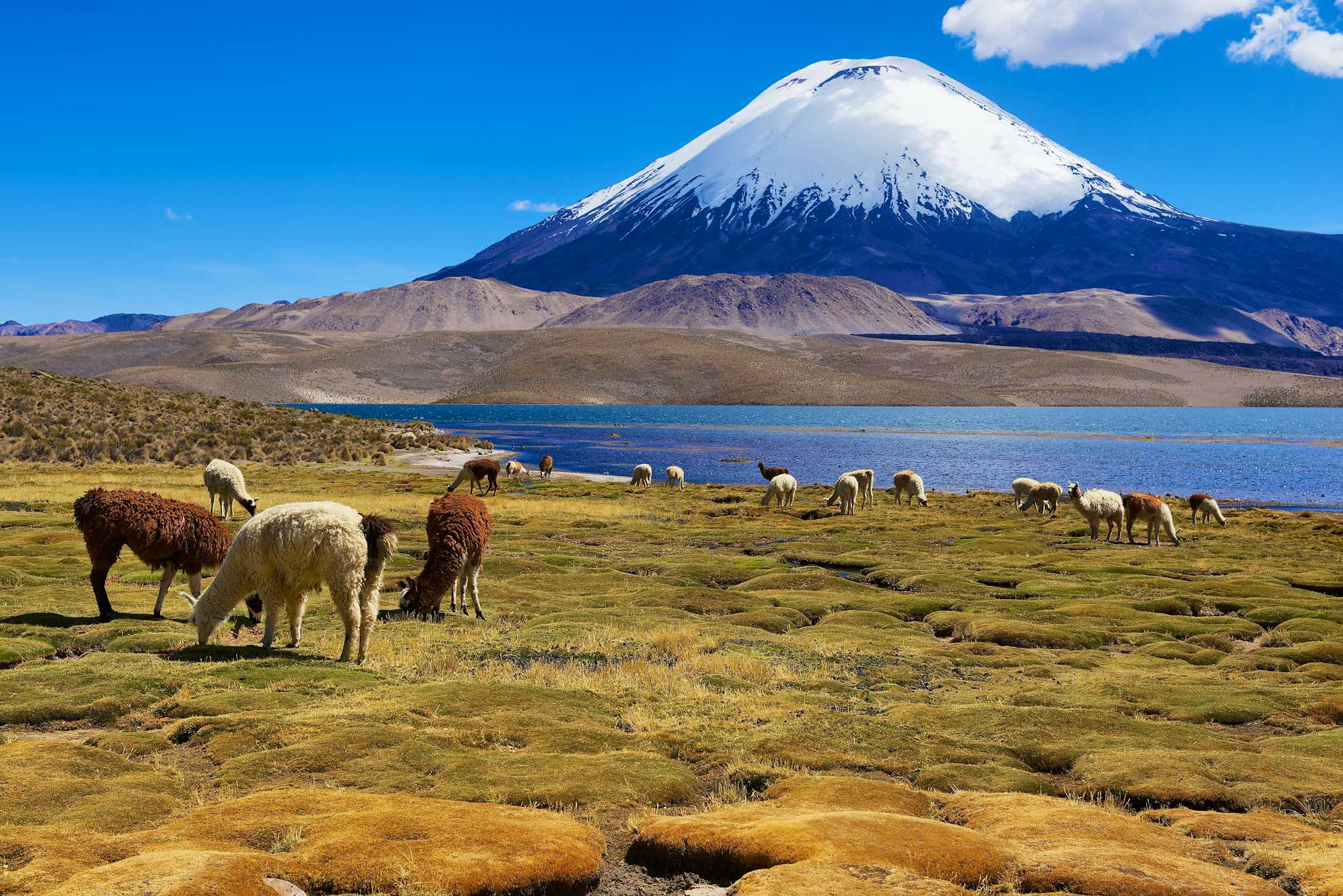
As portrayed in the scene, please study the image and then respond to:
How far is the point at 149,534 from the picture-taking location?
52.6ft

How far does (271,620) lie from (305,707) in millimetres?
3345

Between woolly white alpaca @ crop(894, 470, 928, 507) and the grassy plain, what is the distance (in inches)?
1075

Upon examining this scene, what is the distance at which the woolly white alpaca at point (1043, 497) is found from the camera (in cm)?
4846

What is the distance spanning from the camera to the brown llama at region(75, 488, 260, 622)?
16.0m

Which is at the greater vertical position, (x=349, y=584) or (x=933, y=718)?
(x=349, y=584)

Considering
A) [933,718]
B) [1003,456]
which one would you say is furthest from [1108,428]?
[933,718]

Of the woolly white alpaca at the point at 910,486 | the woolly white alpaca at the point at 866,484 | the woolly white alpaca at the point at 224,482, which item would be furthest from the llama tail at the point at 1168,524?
the woolly white alpaca at the point at 224,482

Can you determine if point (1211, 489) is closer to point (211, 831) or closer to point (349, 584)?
point (349, 584)

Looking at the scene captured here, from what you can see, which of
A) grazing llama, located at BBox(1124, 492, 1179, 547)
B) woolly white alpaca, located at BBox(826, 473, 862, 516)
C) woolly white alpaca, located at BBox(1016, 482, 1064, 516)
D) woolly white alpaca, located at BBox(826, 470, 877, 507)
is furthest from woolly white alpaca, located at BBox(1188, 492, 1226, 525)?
woolly white alpaca, located at BBox(826, 473, 862, 516)

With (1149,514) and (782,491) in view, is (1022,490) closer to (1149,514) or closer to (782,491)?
(782,491)

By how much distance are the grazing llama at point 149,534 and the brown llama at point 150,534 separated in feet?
0.04

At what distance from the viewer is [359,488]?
52.5 m

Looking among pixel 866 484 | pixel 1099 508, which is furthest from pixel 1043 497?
pixel 1099 508

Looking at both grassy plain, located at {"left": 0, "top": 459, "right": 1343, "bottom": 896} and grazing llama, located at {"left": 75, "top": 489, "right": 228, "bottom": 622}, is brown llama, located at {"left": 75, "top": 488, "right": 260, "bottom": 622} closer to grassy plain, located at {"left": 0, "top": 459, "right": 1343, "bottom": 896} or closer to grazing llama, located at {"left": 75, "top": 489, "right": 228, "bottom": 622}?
grazing llama, located at {"left": 75, "top": 489, "right": 228, "bottom": 622}
